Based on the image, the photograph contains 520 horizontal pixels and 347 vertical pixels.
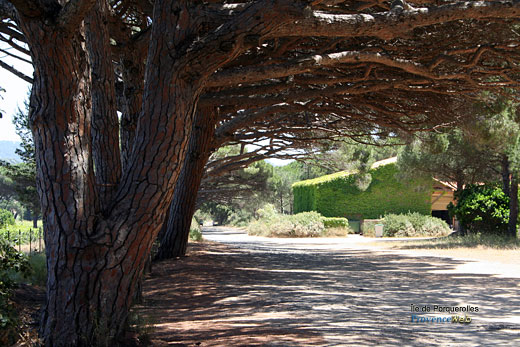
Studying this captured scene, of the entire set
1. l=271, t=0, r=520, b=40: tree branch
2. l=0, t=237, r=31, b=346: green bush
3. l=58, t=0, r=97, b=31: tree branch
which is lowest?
l=0, t=237, r=31, b=346: green bush

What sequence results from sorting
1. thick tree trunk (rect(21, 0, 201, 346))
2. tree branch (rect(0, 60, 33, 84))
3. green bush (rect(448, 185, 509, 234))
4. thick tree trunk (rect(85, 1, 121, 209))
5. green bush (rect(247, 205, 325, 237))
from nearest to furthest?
thick tree trunk (rect(21, 0, 201, 346)), thick tree trunk (rect(85, 1, 121, 209)), tree branch (rect(0, 60, 33, 84)), green bush (rect(448, 185, 509, 234)), green bush (rect(247, 205, 325, 237))

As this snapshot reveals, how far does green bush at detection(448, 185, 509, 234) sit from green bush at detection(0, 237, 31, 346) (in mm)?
18981

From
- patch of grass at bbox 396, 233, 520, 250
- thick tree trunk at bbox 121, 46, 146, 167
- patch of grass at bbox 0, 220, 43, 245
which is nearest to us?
patch of grass at bbox 0, 220, 43, 245

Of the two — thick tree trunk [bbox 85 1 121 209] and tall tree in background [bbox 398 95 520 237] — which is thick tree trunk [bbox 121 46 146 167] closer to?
thick tree trunk [bbox 85 1 121 209]

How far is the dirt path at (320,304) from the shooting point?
4957 millimetres

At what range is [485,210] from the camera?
20078 millimetres

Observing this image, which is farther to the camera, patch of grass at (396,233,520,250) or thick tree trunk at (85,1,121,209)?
patch of grass at (396,233,520,250)

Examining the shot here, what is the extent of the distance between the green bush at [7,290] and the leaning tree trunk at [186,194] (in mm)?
6846

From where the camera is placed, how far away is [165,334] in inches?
207

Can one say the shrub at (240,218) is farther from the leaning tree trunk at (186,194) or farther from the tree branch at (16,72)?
the tree branch at (16,72)

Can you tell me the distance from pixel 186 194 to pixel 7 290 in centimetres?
771

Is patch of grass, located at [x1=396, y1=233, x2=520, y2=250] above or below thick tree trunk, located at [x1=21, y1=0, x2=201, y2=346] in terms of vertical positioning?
below

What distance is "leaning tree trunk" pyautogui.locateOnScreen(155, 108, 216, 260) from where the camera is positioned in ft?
38.2

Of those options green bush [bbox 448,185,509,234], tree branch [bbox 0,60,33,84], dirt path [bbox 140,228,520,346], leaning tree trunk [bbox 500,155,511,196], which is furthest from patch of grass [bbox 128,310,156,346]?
leaning tree trunk [bbox 500,155,511,196]
